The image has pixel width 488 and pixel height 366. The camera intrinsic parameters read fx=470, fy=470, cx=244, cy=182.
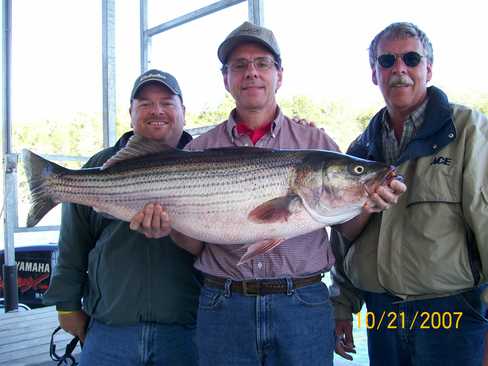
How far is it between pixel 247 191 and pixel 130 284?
1231mm

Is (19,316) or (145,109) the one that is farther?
(19,316)

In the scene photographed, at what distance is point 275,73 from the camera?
3529 mm

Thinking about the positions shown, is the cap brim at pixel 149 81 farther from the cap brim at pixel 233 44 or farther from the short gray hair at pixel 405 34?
the short gray hair at pixel 405 34

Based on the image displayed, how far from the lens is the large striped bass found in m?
3.18

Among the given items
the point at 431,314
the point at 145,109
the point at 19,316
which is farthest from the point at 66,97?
the point at 431,314

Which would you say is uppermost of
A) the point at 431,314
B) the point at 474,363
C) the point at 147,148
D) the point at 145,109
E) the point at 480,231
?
the point at 145,109

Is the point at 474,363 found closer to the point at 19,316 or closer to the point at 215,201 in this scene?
the point at 215,201

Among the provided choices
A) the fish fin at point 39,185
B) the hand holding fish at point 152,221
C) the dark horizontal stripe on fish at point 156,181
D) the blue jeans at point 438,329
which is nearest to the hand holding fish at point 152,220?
the hand holding fish at point 152,221

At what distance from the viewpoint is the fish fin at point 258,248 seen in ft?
9.91

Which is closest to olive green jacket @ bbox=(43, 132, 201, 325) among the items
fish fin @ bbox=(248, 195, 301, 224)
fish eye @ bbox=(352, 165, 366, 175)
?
fish fin @ bbox=(248, 195, 301, 224)

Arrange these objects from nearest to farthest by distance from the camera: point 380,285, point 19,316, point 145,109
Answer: point 380,285 < point 145,109 < point 19,316

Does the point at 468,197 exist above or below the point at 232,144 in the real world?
below

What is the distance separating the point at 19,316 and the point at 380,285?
249 inches
